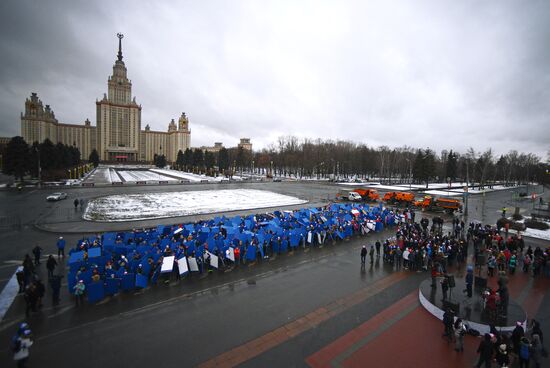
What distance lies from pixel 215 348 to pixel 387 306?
252 inches

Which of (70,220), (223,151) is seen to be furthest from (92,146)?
(70,220)

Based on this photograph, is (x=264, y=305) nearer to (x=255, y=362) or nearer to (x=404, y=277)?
(x=255, y=362)

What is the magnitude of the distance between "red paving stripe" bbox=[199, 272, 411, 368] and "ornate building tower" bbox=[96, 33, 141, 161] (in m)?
171

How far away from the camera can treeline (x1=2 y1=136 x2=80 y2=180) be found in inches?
1837

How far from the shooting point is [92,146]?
180 meters

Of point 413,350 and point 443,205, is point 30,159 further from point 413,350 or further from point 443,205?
point 443,205

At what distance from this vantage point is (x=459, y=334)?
774 centimetres

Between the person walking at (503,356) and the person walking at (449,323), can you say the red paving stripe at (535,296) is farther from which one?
the person walking at (503,356)

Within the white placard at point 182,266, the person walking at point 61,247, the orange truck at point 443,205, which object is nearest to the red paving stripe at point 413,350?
the white placard at point 182,266

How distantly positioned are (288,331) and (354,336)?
6.58 feet

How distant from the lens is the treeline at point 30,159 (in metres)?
46.7

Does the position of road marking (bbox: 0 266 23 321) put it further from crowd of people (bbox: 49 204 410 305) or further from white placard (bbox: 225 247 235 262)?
white placard (bbox: 225 247 235 262)

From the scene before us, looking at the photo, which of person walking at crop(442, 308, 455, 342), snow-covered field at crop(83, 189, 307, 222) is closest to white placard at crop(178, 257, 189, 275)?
person walking at crop(442, 308, 455, 342)

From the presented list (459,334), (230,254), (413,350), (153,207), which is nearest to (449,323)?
(459,334)
